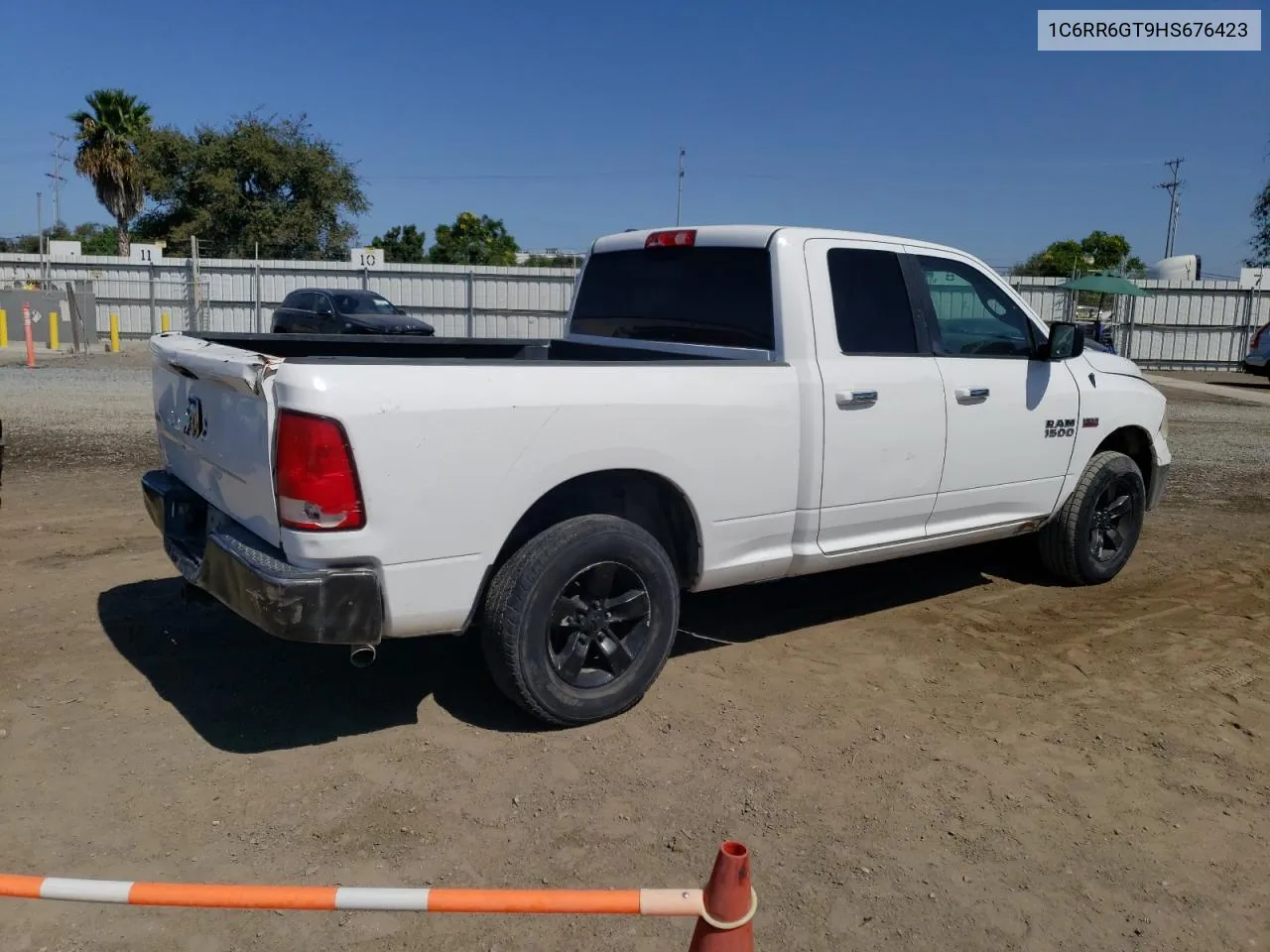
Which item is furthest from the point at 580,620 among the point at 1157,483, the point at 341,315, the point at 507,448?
the point at 341,315

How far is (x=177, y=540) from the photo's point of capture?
429 cm

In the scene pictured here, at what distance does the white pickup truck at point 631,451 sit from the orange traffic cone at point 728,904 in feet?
5.55

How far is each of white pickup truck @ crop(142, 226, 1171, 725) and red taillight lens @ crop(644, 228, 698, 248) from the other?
1 centimetres

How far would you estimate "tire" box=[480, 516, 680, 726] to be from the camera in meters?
3.81

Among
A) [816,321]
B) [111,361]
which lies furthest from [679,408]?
[111,361]

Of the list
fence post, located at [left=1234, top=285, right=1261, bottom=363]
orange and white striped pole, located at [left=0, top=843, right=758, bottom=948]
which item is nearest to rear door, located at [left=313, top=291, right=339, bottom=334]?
orange and white striped pole, located at [left=0, top=843, right=758, bottom=948]

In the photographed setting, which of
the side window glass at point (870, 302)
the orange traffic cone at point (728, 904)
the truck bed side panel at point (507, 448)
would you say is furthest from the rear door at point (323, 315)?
the orange traffic cone at point (728, 904)

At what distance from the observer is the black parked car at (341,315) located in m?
20.8

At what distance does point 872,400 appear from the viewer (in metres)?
4.69

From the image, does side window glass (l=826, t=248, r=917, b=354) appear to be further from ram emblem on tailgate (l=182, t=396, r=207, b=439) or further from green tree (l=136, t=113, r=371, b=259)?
green tree (l=136, t=113, r=371, b=259)

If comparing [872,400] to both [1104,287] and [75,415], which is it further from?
[1104,287]

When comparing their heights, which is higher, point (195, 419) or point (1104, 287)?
point (1104, 287)

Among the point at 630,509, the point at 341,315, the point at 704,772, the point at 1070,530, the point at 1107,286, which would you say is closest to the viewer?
the point at 704,772

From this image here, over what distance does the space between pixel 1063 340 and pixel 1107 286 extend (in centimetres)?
1951
